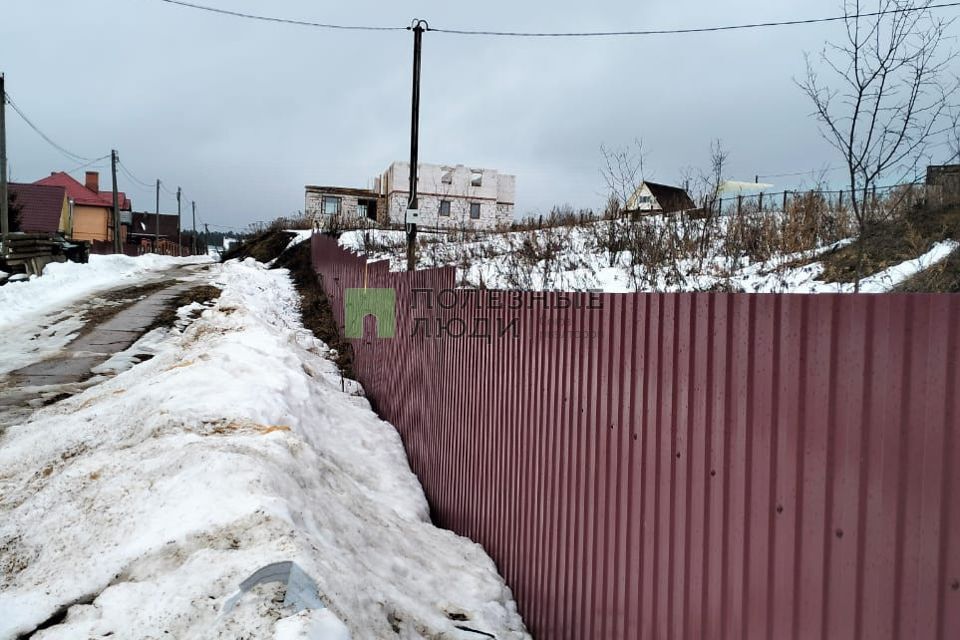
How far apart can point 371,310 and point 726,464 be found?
278 inches

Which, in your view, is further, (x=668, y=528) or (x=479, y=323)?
(x=479, y=323)

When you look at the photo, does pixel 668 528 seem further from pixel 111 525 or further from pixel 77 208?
pixel 77 208

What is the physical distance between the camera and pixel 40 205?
44.6m

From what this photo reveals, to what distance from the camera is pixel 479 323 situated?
4.49 metres

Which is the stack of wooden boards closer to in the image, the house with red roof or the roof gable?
the roof gable

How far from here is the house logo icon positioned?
7.50 m

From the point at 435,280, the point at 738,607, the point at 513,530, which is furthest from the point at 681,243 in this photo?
the point at 738,607

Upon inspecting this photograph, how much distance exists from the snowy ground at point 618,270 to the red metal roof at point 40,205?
134 feet

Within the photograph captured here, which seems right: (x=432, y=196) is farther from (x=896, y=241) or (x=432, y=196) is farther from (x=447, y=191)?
(x=896, y=241)

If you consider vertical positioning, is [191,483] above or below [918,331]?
below

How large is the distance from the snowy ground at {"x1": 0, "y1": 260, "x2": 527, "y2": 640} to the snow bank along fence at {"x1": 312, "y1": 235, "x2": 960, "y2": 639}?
31.9 inches

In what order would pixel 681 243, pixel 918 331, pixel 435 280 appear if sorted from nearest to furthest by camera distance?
pixel 918 331, pixel 435 280, pixel 681 243

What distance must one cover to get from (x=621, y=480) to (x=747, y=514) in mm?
792

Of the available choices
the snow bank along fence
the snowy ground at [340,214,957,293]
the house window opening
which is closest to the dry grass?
the snowy ground at [340,214,957,293]
